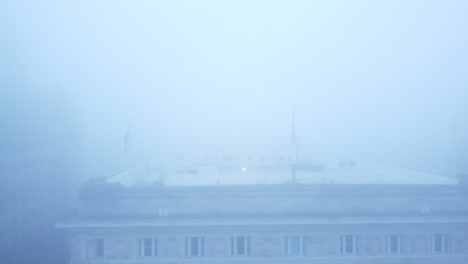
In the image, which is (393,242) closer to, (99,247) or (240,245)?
(240,245)

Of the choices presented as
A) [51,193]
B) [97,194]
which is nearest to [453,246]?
[97,194]

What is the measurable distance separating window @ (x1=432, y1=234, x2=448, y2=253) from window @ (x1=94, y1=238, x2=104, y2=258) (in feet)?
11.3

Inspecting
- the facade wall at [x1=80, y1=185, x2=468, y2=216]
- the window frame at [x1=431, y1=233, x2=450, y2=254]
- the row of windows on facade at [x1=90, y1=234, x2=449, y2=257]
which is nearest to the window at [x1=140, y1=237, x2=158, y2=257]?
the row of windows on facade at [x1=90, y1=234, x2=449, y2=257]

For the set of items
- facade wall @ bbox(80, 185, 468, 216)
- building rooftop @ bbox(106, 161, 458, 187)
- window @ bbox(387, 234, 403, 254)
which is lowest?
window @ bbox(387, 234, 403, 254)

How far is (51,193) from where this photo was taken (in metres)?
10.9

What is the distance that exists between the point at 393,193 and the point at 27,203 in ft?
20.6

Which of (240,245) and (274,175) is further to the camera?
(274,175)

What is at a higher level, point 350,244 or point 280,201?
point 280,201

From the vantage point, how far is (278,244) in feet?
19.5

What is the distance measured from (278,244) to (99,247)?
1.86 m

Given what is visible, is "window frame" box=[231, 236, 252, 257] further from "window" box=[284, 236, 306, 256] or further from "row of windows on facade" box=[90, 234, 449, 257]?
"window" box=[284, 236, 306, 256]

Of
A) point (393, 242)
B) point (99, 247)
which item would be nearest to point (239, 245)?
point (99, 247)

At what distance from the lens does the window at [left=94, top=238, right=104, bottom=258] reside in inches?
232

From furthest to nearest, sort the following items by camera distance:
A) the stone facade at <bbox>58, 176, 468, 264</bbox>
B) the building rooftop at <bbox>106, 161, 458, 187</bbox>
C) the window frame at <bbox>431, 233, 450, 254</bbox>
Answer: the building rooftop at <bbox>106, 161, 458, 187</bbox> → the window frame at <bbox>431, 233, 450, 254</bbox> → the stone facade at <bbox>58, 176, 468, 264</bbox>
